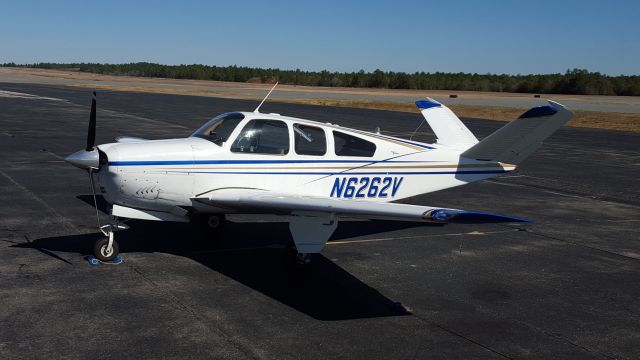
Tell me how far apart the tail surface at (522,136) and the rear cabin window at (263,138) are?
135 inches

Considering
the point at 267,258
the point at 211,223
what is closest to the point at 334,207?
the point at 267,258

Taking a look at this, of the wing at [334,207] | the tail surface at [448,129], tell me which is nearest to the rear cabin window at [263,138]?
the wing at [334,207]

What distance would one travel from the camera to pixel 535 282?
30.4ft

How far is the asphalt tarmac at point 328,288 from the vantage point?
6738mm

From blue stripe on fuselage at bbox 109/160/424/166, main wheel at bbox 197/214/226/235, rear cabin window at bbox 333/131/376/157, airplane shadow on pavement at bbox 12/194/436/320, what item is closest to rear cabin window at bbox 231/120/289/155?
blue stripe on fuselage at bbox 109/160/424/166

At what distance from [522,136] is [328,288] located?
4398 mm

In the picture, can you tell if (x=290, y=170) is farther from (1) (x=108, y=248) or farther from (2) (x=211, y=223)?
(1) (x=108, y=248)

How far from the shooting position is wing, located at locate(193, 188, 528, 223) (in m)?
7.07

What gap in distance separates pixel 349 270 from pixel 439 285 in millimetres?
1387

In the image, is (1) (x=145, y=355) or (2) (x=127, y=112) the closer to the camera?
(1) (x=145, y=355)

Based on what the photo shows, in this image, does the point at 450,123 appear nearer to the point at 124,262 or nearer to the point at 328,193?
the point at 328,193

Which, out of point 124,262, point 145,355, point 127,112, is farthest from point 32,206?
point 127,112

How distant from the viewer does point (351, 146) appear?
10461mm

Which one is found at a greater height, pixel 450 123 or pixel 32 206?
pixel 450 123
